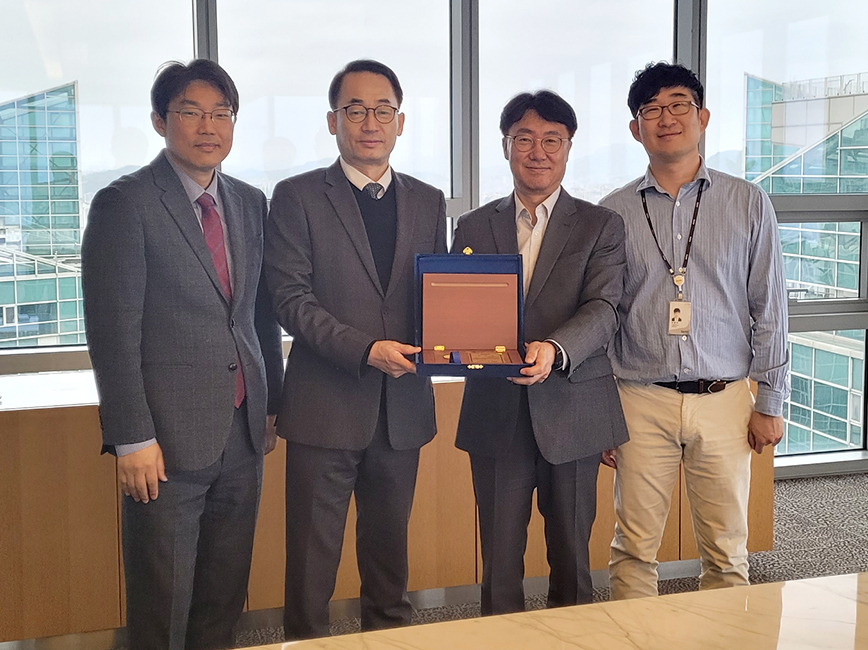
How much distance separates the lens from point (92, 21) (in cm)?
345

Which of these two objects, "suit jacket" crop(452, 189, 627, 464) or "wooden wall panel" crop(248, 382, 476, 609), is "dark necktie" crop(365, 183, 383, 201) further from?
"wooden wall panel" crop(248, 382, 476, 609)

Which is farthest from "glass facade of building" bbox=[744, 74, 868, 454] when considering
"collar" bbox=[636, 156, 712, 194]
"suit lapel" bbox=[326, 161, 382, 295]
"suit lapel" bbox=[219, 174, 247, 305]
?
"suit lapel" bbox=[219, 174, 247, 305]

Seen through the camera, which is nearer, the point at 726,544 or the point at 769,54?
the point at 726,544

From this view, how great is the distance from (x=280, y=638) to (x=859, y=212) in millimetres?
3993

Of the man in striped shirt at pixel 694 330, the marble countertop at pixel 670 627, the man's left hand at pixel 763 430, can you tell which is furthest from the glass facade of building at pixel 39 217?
the marble countertop at pixel 670 627

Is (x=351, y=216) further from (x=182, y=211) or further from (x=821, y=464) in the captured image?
(x=821, y=464)

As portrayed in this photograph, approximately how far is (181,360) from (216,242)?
31 cm

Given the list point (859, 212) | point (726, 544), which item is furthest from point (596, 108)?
point (726, 544)

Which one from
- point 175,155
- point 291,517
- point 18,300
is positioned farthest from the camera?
point 18,300

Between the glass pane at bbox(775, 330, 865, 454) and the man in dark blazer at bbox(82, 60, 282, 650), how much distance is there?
3.77 meters

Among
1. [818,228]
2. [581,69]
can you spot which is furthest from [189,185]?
[818,228]

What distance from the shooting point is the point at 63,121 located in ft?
11.2

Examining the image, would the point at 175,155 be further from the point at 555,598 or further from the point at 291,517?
the point at 555,598

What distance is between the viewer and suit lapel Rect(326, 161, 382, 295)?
2.10 meters
